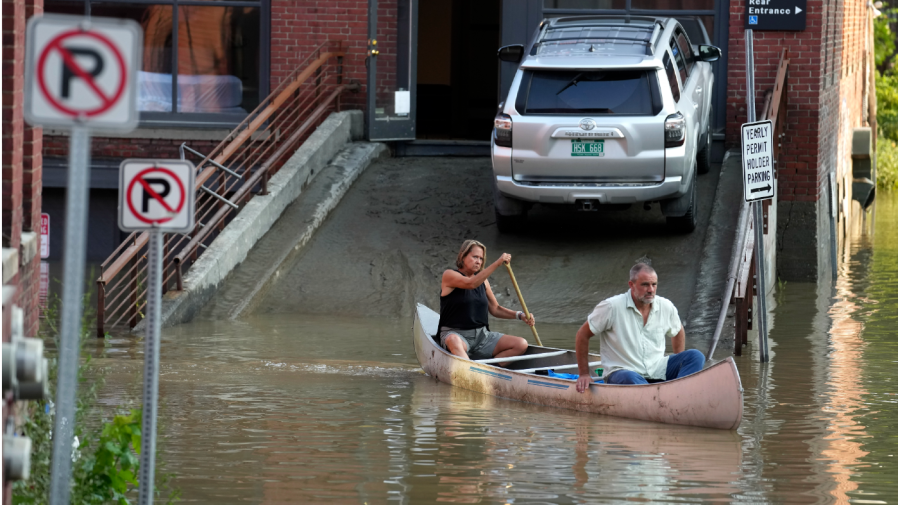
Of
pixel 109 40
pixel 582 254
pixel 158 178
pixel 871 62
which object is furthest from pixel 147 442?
pixel 871 62

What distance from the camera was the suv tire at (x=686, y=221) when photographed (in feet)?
49.8

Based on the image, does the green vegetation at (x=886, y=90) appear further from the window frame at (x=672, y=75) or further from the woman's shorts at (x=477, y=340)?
the woman's shorts at (x=477, y=340)

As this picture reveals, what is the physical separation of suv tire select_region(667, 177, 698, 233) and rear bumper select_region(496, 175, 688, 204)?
0.68 metres

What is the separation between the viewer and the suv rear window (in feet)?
46.6

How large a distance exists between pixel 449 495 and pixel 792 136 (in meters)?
10.8

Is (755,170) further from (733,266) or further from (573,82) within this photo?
(573,82)

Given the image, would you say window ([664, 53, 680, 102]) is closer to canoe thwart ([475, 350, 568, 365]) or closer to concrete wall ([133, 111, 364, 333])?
canoe thwart ([475, 350, 568, 365])

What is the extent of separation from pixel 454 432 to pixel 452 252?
20.7 ft

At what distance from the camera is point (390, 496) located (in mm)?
7496

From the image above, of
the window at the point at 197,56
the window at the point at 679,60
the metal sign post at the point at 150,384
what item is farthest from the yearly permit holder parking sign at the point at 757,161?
the window at the point at 197,56

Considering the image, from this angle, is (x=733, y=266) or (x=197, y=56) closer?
(x=733, y=266)

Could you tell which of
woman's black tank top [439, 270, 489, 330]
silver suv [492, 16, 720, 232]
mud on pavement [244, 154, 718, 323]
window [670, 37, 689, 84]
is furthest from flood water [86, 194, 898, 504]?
window [670, 37, 689, 84]

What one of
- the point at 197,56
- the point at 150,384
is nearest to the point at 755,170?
the point at 150,384

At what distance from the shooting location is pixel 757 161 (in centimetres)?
1179
